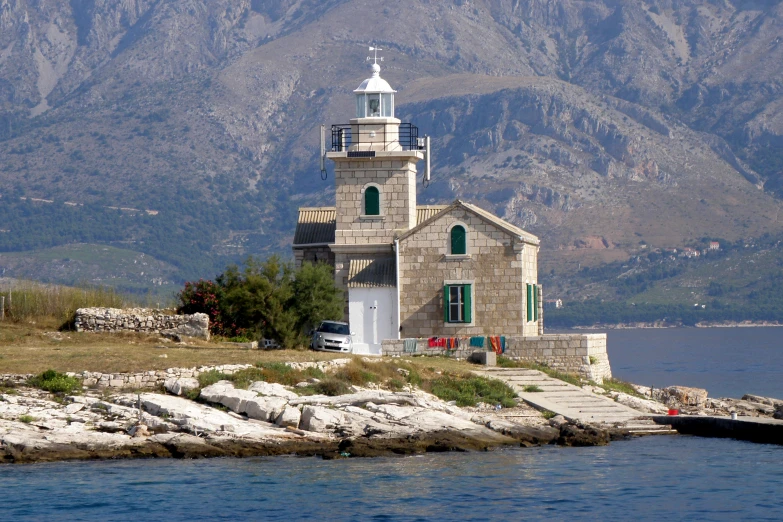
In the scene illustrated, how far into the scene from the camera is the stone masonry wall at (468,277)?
43781 millimetres

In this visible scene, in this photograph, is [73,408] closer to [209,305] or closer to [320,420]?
[320,420]

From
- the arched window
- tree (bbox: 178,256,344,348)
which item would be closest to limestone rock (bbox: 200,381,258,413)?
tree (bbox: 178,256,344,348)

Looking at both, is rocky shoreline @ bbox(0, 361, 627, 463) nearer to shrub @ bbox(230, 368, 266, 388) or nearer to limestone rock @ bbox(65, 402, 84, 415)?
limestone rock @ bbox(65, 402, 84, 415)

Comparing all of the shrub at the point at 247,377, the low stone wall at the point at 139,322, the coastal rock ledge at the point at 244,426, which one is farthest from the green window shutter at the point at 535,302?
the shrub at the point at 247,377

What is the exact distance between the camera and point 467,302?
1721 inches

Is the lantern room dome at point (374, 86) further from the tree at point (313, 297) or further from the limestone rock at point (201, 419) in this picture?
the limestone rock at point (201, 419)

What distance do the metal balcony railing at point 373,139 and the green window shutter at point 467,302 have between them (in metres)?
5.61

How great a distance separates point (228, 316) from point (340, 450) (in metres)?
13.4

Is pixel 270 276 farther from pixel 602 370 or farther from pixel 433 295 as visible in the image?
pixel 602 370

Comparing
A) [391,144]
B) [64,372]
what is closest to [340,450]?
[64,372]

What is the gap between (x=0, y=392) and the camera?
3228 cm

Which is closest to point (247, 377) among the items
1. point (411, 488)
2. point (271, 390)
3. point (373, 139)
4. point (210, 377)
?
point (210, 377)

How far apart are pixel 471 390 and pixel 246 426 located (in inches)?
290

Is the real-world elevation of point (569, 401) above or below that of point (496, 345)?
below
